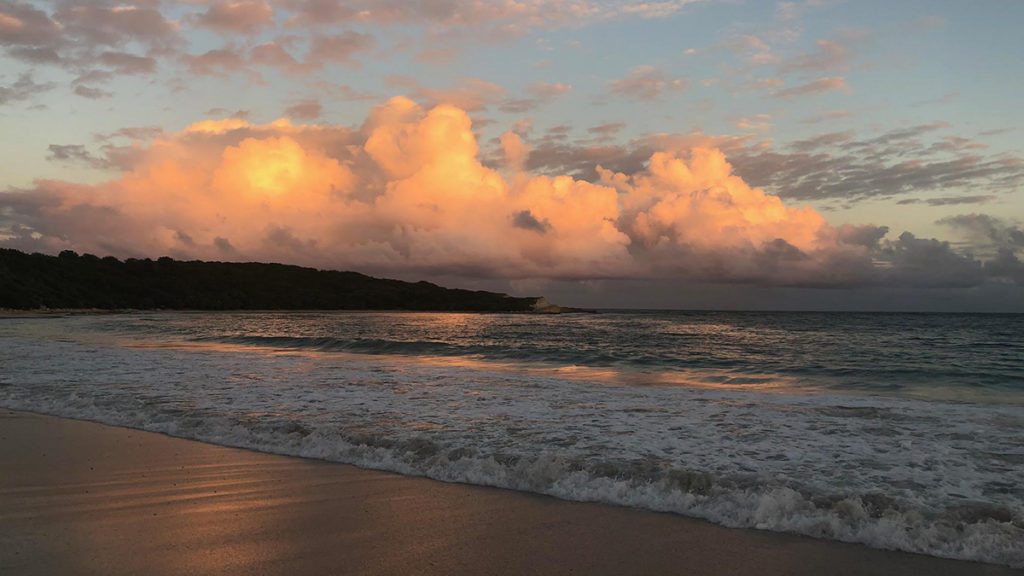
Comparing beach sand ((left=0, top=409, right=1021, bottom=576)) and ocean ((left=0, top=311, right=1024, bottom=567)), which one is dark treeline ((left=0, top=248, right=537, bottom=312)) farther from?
beach sand ((left=0, top=409, right=1021, bottom=576))

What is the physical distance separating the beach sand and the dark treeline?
10837cm

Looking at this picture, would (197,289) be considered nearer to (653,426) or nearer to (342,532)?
(653,426)

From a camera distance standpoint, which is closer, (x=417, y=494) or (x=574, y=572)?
(x=574, y=572)

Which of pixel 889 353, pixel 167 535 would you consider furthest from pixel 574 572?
pixel 889 353

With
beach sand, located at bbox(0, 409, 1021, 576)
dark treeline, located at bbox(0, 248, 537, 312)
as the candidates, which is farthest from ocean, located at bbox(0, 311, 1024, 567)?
dark treeline, located at bbox(0, 248, 537, 312)

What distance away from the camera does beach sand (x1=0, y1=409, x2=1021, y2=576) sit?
524 centimetres

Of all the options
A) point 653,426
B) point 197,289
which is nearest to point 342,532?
point 653,426

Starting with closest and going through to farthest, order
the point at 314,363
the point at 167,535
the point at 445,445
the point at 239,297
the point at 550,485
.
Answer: the point at 167,535
the point at 550,485
the point at 445,445
the point at 314,363
the point at 239,297

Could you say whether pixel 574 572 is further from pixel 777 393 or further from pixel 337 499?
pixel 777 393

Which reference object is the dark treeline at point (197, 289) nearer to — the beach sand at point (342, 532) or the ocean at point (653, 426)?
the ocean at point (653, 426)

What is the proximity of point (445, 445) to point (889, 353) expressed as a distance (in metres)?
30.7

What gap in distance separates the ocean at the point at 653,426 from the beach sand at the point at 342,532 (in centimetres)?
54

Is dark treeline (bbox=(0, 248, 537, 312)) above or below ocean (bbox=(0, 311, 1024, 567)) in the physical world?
above

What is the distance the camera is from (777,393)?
1733cm
